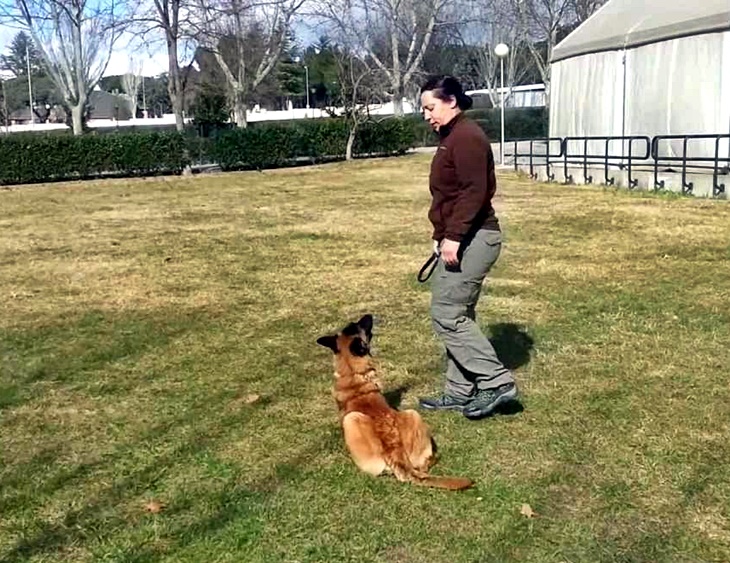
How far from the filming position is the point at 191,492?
12.6 feet

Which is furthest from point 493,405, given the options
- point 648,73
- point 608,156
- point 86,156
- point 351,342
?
point 86,156

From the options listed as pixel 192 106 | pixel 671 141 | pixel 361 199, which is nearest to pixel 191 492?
pixel 361 199

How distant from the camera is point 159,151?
24.7 m

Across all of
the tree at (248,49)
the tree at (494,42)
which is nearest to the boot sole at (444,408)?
the tree at (248,49)

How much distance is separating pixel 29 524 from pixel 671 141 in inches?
592

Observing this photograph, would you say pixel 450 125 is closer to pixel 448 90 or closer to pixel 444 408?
pixel 448 90

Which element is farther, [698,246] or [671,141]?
[671,141]

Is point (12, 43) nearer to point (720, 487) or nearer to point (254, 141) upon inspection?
point (254, 141)

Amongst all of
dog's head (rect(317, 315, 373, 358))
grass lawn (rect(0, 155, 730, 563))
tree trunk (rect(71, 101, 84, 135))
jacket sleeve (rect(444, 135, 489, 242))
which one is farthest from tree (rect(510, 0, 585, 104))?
dog's head (rect(317, 315, 373, 358))

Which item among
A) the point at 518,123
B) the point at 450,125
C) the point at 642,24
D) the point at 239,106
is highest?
the point at 642,24

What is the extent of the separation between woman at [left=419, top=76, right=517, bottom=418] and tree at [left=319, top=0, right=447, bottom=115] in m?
39.4

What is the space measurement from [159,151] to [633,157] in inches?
534

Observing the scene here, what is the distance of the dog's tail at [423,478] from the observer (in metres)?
3.71

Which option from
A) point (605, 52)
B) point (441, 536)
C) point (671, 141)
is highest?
point (605, 52)
